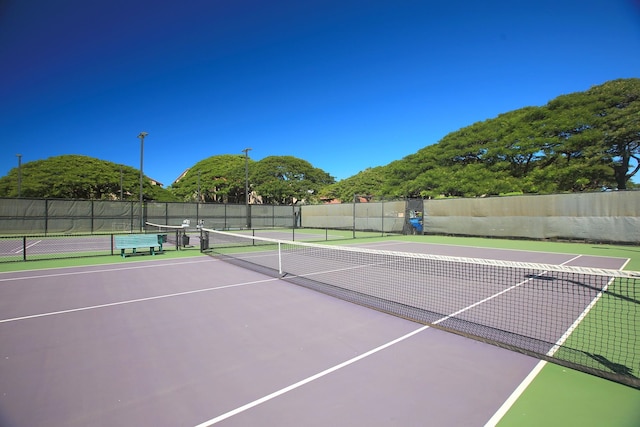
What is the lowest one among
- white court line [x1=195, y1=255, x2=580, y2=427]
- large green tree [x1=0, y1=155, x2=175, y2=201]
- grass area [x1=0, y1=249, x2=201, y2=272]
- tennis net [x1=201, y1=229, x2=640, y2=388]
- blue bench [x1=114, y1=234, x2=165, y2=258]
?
grass area [x1=0, y1=249, x2=201, y2=272]

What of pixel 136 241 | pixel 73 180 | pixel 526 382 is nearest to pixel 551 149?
pixel 526 382

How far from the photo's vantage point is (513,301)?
595cm

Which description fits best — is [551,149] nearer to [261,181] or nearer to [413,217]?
[413,217]

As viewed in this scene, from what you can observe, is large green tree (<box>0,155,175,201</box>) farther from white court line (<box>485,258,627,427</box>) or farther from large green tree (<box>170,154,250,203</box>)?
white court line (<box>485,258,627,427</box>)

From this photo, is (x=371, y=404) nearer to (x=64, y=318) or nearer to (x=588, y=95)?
(x=64, y=318)

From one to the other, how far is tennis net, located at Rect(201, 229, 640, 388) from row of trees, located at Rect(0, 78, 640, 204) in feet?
76.5

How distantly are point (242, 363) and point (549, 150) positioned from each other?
110 ft

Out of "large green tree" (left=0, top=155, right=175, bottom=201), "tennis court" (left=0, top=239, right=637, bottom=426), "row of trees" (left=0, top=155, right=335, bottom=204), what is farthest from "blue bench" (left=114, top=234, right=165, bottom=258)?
"large green tree" (left=0, top=155, right=175, bottom=201)

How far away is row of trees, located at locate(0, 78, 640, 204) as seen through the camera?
976 inches

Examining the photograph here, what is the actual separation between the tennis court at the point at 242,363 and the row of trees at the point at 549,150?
1006 inches

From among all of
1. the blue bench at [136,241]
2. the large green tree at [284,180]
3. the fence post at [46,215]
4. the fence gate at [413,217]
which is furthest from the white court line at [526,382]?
the large green tree at [284,180]

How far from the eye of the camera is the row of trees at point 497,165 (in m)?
24.8

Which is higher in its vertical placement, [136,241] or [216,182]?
[216,182]

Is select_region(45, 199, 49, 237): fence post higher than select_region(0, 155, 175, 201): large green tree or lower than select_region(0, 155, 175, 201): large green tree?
lower
